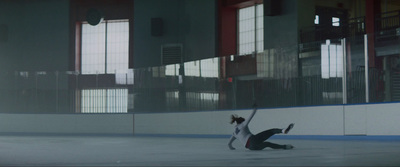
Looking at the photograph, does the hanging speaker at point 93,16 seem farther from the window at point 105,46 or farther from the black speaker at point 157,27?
the black speaker at point 157,27

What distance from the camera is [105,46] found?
100.0ft

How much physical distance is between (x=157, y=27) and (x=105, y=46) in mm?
3891

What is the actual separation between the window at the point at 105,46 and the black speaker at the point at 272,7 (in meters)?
9.05

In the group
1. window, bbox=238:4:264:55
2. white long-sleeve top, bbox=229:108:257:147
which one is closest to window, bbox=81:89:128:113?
window, bbox=238:4:264:55

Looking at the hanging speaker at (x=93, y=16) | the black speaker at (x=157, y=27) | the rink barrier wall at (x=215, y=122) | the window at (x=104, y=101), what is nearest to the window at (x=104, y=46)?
the hanging speaker at (x=93, y=16)

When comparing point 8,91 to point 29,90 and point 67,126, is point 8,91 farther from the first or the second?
point 67,126

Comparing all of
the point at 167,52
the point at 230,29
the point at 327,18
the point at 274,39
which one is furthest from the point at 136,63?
the point at 327,18

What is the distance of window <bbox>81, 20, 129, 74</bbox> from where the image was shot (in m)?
30.2

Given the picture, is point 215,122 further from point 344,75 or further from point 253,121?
point 344,75

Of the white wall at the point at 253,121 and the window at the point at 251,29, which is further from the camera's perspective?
the window at the point at 251,29

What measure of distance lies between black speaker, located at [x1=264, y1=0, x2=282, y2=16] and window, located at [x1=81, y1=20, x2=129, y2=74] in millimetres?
9050

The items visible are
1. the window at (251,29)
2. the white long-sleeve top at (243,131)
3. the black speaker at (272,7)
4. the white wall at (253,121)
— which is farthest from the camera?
the window at (251,29)

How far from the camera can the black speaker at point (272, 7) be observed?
77.9 ft

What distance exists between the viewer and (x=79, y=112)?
24.3 m
